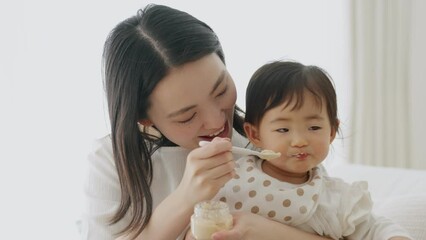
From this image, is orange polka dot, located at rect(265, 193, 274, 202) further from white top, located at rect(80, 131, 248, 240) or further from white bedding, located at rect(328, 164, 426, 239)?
white bedding, located at rect(328, 164, 426, 239)

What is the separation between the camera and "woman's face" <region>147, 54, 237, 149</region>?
1335 mm

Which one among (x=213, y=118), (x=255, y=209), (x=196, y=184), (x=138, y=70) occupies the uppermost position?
(x=138, y=70)

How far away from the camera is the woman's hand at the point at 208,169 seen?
4.00 ft

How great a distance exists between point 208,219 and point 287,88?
40 centimetres

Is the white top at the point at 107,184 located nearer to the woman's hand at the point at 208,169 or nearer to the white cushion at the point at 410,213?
the woman's hand at the point at 208,169

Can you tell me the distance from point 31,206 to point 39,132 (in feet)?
1.01

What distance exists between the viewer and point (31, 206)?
226 cm

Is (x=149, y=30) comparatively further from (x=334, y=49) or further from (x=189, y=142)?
(x=334, y=49)

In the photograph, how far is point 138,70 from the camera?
138 cm

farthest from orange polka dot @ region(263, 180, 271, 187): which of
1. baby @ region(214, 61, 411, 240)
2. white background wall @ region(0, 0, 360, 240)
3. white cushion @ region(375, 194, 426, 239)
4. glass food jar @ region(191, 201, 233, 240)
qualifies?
white background wall @ region(0, 0, 360, 240)

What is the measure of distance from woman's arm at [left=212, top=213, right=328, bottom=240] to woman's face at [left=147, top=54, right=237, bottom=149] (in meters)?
0.25

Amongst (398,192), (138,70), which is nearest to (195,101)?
(138,70)

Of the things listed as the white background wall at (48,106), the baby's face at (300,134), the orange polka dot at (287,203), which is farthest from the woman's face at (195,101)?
the white background wall at (48,106)

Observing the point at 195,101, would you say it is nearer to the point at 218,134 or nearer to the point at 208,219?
the point at 218,134
